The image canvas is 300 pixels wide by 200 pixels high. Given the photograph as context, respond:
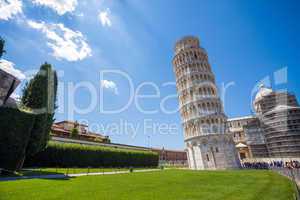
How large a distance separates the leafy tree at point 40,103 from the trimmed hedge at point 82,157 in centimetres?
666

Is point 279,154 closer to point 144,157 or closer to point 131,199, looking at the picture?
point 144,157

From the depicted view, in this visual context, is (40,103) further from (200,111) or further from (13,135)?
(200,111)

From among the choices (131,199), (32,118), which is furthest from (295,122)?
(32,118)

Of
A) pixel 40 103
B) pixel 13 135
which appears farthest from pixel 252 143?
pixel 13 135

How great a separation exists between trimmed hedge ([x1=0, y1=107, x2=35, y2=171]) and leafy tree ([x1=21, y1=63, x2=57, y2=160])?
1317 millimetres

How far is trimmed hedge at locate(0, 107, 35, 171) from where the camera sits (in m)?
15.6

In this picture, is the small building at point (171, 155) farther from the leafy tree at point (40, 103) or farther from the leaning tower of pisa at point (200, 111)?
the leafy tree at point (40, 103)

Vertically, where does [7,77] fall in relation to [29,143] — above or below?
above

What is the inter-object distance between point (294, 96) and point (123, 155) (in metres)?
61.7

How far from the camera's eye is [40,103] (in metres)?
19.3

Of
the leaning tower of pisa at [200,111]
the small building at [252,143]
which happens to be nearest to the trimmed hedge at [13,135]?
the leaning tower of pisa at [200,111]

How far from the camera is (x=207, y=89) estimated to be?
44.8 metres

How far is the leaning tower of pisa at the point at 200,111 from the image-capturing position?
40.2m

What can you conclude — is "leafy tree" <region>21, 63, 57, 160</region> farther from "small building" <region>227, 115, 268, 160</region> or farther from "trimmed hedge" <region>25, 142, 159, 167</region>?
"small building" <region>227, 115, 268, 160</region>
